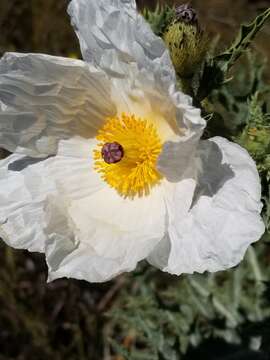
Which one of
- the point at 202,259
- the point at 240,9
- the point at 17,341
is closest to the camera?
the point at 202,259

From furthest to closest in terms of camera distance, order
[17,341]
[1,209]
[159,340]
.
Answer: [17,341] < [159,340] < [1,209]

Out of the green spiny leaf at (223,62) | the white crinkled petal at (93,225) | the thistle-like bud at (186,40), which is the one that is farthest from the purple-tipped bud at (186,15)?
the white crinkled petal at (93,225)

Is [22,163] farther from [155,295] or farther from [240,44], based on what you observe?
[155,295]

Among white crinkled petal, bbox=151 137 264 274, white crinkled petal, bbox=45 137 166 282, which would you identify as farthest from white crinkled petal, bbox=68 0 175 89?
white crinkled petal, bbox=45 137 166 282

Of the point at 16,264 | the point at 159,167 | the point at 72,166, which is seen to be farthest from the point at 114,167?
the point at 16,264

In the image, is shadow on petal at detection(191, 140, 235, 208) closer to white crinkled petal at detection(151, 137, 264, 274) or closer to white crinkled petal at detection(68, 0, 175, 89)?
white crinkled petal at detection(151, 137, 264, 274)

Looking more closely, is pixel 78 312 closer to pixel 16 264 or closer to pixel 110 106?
pixel 16 264

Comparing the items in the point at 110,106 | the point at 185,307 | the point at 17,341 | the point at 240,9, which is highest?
the point at 110,106

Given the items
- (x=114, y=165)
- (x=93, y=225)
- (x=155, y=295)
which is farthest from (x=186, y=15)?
(x=155, y=295)
